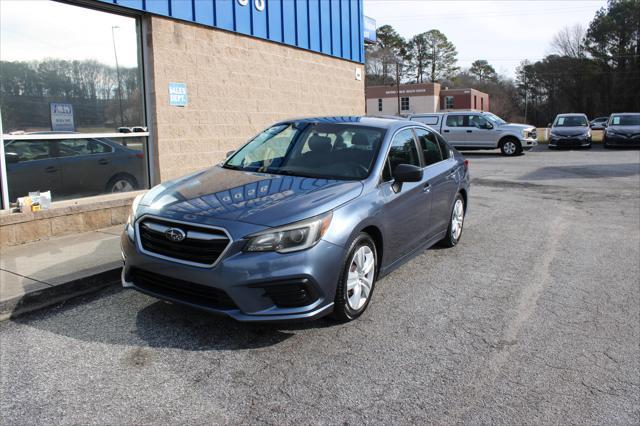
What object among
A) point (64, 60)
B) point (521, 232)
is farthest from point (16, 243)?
point (521, 232)

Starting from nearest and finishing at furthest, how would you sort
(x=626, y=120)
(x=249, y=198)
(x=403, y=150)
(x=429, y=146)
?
(x=249, y=198), (x=403, y=150), (x=429, y=146), (x=626, y=120)

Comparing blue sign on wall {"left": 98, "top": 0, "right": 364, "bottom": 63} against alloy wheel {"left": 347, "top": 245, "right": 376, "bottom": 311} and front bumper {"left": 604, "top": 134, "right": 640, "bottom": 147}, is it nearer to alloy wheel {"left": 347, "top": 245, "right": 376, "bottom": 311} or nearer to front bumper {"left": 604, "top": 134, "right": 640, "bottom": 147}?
alloy wheel {"left": 347, "top": 245, "right": 376, "bottom": 311}

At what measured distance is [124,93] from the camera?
8109 mm

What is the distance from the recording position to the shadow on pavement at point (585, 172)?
1529 cm

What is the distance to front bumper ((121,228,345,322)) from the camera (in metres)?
3.64

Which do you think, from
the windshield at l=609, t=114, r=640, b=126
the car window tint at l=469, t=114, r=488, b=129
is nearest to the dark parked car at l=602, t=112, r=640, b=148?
the windshield at l=609, t=114, r=640, b=126

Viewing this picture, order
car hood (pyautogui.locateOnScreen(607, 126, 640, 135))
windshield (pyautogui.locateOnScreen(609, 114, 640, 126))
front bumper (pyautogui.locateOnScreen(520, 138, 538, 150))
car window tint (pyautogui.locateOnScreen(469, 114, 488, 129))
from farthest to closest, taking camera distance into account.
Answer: windshield (pyautogui.locateOnScreen(609, 114, 640, 126)) → car hood (pyautogui.locateOnScreen(607, 126, 640, 135)) → car window tint (pyautogui.locateOnScreen(469, 114, 488, 129)) → front bumper (pyautogui.locateOnScreen(520, 138, 538, 150))

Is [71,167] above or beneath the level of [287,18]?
beneath

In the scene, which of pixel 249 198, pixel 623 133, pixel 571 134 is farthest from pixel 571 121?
pixel 249 198

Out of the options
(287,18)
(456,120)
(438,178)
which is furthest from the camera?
(456,120)

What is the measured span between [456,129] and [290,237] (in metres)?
21.8

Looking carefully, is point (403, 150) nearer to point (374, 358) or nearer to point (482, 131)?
point (374, 358)

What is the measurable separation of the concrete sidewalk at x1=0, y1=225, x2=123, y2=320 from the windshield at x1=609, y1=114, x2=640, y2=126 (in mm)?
25452

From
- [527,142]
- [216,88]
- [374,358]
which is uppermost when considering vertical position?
[216,88]
